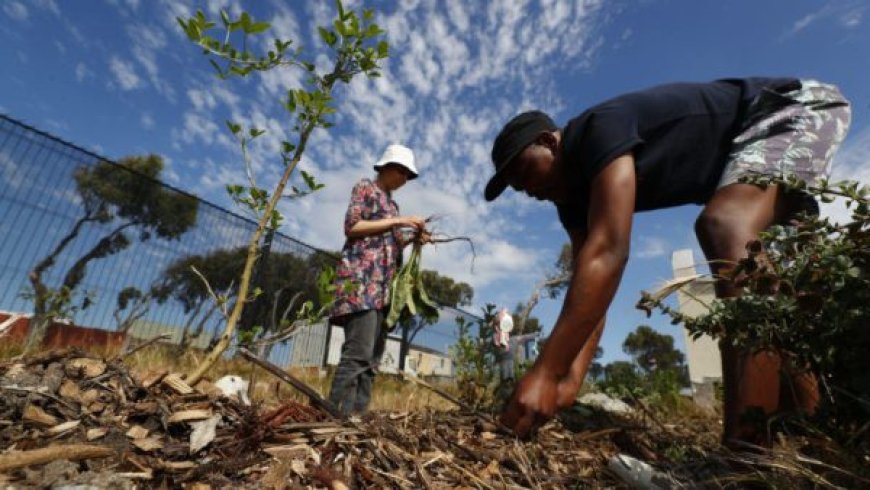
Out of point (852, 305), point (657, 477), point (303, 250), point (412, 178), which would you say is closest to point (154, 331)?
point (303, 250)

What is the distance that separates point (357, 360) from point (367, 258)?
2.37ft

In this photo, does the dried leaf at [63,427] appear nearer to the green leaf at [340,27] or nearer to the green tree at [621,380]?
the green leaf at [340,27]

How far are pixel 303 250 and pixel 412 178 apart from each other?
26.2ft

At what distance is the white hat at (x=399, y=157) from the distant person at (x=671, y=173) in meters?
1.39

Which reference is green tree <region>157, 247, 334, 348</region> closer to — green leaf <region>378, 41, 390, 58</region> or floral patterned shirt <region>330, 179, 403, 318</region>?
floral patterned shirt <region>330, 179, 403, 318</region>

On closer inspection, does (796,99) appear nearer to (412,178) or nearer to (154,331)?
(412,178)

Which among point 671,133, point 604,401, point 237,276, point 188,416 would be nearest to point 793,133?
point 671,133

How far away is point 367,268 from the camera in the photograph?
10.8 feet

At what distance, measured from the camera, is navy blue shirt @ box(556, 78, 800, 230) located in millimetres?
1821

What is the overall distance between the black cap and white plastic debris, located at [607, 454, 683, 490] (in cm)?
124

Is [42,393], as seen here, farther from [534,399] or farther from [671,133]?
[671,133]

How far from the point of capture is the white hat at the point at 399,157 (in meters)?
3.64

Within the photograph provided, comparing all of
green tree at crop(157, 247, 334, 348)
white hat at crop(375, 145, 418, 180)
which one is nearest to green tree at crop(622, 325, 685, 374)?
green tree at crop(157, 247, 334, 348)

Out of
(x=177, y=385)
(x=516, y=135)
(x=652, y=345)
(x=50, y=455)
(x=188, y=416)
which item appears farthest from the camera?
(x=652, y=345)
